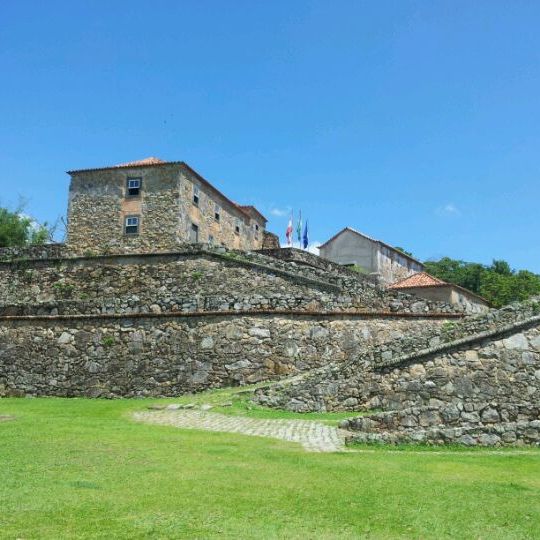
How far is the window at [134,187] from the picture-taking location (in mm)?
31422

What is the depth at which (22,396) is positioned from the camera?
730 inches

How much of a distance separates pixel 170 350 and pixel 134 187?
621 inches

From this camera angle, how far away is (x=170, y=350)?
17984 mm

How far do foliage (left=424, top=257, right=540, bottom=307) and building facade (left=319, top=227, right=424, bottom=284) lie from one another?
8278mm

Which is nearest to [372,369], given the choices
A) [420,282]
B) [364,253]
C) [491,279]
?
[420,282]

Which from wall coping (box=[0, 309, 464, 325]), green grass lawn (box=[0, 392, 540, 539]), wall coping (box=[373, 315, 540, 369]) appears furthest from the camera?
wall coping (box=[0, 309, 464, 325])

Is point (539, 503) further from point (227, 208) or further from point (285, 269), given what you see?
point (227, 208)

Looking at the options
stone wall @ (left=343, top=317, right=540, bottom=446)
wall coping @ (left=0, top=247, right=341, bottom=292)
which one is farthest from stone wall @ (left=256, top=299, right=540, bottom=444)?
wall coping @ (left=0, top=247, right=341, bottom=292)

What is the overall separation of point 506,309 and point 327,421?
518 centimetres

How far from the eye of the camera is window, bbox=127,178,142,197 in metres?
31.4

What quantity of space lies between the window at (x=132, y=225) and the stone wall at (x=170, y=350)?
1247 centimetres

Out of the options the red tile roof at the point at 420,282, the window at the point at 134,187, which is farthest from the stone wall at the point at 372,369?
the red tile roof at the point at 420,282

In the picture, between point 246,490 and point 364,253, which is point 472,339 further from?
point 364,253

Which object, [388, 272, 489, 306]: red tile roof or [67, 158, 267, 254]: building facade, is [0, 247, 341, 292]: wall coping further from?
[388, 272, 489, 306]: red tile roof
